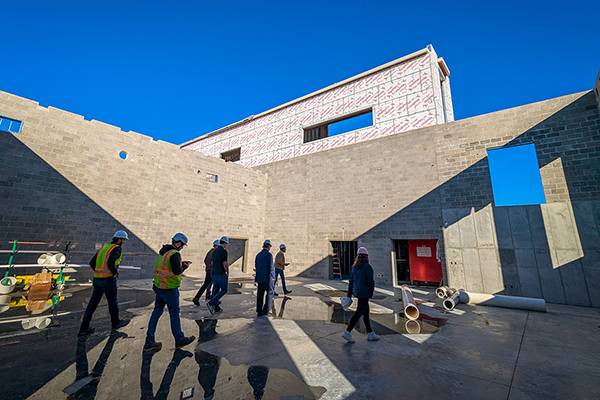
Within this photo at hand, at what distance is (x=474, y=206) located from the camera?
987 cm

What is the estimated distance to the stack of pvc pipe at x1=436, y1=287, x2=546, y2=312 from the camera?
672 cm

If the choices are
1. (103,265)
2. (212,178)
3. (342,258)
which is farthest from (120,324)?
(342,258)

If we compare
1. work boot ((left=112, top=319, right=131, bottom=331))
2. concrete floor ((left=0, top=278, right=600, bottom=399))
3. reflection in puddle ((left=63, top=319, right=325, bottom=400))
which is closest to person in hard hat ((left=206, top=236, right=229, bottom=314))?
concrete floor ((left=0, top=278, right=600, bottom=399))

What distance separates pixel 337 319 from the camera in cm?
561

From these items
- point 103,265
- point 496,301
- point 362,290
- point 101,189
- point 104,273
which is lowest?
point 496,301

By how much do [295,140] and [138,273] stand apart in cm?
1173

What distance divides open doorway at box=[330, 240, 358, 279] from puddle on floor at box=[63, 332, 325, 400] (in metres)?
10.8

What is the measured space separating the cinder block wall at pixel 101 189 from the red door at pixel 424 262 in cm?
966

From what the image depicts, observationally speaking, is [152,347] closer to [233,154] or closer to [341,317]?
[341,317]

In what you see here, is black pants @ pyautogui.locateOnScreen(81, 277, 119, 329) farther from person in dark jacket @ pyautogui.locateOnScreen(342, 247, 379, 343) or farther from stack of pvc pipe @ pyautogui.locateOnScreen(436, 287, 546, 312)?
stack of pvc pipe @ pyautogui.locateOnScreen(436, 287, 546, 312)

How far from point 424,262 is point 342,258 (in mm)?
4167

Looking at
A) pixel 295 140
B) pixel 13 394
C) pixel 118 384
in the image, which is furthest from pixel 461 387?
pixel 295 140

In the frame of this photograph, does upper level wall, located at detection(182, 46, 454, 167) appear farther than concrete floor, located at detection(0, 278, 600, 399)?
Yes

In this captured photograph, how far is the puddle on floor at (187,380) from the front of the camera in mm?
2473
